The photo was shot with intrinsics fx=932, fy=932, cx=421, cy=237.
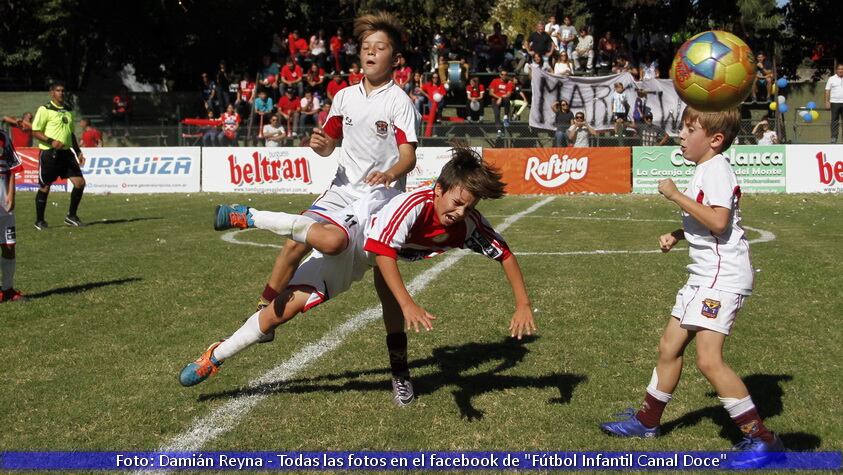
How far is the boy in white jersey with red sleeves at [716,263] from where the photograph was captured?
14.6ft

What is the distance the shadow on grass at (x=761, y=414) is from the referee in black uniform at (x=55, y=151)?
12546 millimetres

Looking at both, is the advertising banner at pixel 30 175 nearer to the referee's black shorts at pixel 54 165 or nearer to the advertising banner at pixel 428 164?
the referee's black shorts at pixel 54 165

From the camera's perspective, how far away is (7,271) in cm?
918

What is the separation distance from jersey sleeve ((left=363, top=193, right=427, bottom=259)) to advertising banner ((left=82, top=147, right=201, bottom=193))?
805 inches

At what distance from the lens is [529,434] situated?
4.94m

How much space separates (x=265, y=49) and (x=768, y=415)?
38156 mm

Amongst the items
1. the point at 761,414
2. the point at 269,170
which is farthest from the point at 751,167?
the point at 761,414

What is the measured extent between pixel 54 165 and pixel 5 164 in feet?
23.1

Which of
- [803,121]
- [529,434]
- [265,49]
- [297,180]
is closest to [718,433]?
[529,434]

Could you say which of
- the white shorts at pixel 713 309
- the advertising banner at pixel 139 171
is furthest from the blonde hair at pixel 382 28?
the advertising banner at pixel 139 171

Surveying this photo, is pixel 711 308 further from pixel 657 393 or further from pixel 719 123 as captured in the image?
pixel 719 123

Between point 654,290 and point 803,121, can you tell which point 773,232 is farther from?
point 803,121

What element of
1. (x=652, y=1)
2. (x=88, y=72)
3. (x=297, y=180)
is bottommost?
(x=297, y=180)

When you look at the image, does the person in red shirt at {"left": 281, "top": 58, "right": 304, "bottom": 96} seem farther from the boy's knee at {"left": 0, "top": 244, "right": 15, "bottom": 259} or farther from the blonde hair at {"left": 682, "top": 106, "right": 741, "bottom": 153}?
the blonde hair at {"left": 682, "top": 106, "right": 741, "bottom": 153}
